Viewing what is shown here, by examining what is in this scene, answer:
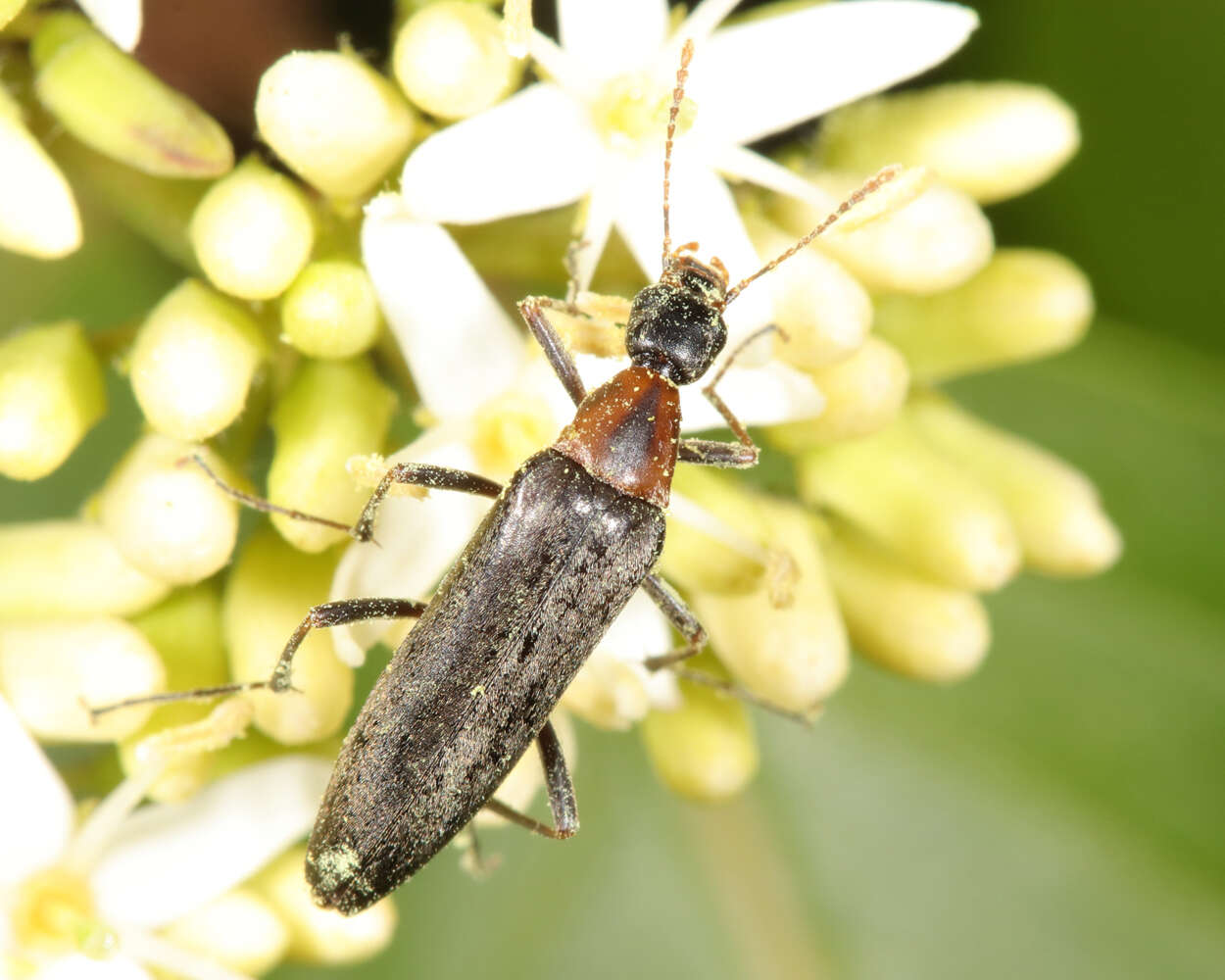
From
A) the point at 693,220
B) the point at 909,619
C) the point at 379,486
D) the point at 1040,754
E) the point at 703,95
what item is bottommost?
the point at 1040,754

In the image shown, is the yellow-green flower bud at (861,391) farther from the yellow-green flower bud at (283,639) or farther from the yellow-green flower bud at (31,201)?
the yellow-green flower bud at (31,201)

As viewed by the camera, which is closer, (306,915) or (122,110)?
(122,110)

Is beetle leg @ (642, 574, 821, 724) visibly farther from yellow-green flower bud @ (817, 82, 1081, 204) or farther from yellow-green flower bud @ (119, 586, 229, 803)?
yellow-green flower bud @ (817, 82, 1081, 204)

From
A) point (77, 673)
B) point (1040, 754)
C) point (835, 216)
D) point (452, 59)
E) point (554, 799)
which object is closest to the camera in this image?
point (452, 59)

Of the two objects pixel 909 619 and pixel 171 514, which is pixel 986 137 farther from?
pixel 171 514

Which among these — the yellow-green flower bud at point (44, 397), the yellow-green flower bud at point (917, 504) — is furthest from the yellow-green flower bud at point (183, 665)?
the yellow-green flower bud at point (917, 504)

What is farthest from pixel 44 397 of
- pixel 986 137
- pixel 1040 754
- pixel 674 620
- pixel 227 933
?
pixel 1040 754

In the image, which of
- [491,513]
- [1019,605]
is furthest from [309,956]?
[1019,605]

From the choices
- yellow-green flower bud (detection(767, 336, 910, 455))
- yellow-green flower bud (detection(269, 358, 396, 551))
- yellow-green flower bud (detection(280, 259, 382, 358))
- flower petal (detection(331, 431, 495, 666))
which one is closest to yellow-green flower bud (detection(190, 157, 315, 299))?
yellow-green flower bud (detection(280, 259, 382, 358))
